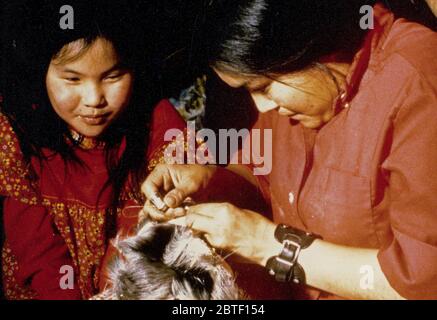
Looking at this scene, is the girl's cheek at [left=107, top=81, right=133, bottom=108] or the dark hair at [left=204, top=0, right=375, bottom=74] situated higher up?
the dark hair at [left=204, top=0, right=375, bottom=74]

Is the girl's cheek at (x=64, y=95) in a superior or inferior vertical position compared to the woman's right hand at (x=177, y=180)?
superior

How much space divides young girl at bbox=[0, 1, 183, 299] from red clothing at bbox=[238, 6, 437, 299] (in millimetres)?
666

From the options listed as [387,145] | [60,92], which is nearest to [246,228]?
[387,145]

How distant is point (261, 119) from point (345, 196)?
54 centimetres

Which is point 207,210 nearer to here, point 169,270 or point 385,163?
point 169,270

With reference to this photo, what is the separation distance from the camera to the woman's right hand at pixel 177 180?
1.52 m

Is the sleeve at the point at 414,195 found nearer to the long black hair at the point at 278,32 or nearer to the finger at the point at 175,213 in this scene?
the long black hair at the point at 278,32

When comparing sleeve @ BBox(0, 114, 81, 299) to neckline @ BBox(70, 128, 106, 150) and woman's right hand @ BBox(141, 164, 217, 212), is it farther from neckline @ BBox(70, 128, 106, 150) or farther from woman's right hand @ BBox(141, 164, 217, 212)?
woman's right hand @ BBox(141, 164, 217, 212)

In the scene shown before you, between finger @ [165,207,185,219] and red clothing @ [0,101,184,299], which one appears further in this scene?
red clothing @ [0,101,184,299]

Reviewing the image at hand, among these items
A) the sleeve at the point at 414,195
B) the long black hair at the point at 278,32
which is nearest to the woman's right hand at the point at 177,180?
the long black hair at the point at 278,32

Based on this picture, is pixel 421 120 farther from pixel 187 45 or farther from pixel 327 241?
pixel 187 45

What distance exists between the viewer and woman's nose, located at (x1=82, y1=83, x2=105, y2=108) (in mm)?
1489

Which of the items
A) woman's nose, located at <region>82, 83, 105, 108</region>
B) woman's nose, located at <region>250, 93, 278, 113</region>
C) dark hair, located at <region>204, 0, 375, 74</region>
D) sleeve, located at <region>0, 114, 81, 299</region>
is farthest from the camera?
sleeve, located at <region>0, 114, 81, 299</region>

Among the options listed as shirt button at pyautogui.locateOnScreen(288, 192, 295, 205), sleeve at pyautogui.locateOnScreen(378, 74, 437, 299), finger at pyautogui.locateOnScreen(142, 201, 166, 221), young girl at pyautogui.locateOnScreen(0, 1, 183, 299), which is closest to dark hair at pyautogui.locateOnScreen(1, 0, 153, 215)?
young girl at pyautogui.locateOnScreen(0, 1, 183, 299)
